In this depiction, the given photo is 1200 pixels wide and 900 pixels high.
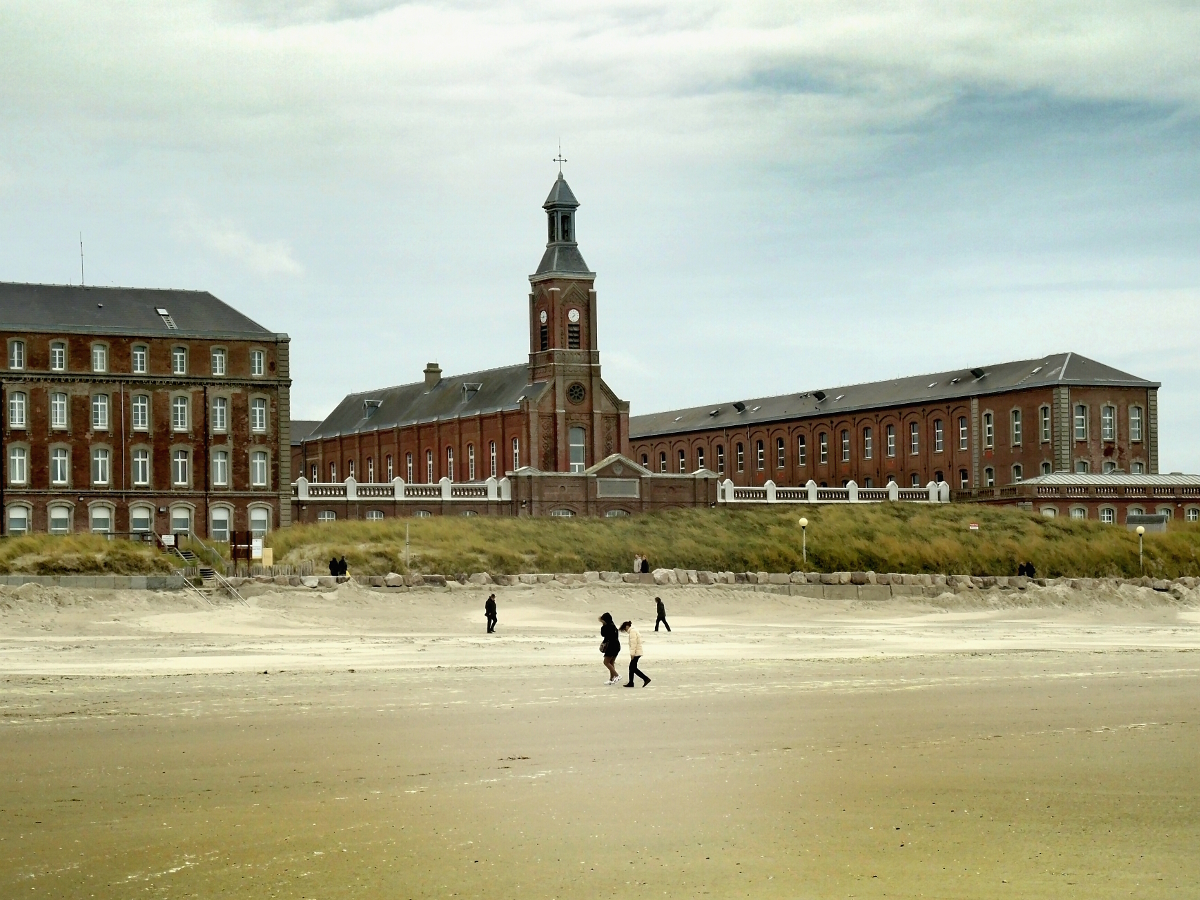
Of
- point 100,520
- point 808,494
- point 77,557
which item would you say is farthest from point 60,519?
point 808,494

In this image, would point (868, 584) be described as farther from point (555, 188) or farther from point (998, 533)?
point (555, 188)

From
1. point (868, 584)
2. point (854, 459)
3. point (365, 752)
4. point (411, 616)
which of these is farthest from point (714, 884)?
point (854, 459)

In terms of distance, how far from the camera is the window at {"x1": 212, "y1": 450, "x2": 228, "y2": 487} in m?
79.4

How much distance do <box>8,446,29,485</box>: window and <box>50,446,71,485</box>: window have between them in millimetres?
1064

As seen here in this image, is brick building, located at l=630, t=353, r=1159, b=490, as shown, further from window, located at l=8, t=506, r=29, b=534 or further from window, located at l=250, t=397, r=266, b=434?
window, located at l=8, t=506, r=29, b=534

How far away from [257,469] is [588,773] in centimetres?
6199

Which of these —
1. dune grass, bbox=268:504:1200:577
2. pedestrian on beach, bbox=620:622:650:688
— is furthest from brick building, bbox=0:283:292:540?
pedestrian on beach, bbox=620:622:650:688

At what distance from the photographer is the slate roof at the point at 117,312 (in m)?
77.0

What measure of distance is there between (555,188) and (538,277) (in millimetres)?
5398

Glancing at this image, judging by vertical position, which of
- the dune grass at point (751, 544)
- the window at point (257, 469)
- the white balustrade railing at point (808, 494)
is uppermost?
the window at point (257, 469)

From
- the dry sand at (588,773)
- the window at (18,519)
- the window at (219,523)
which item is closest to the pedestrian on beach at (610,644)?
the dry sand at (588,773)

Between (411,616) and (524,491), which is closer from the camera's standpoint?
(411,616)

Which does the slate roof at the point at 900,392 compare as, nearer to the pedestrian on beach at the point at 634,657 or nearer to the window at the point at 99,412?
the window at the point at 99,412

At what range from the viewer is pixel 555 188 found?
101000mm
